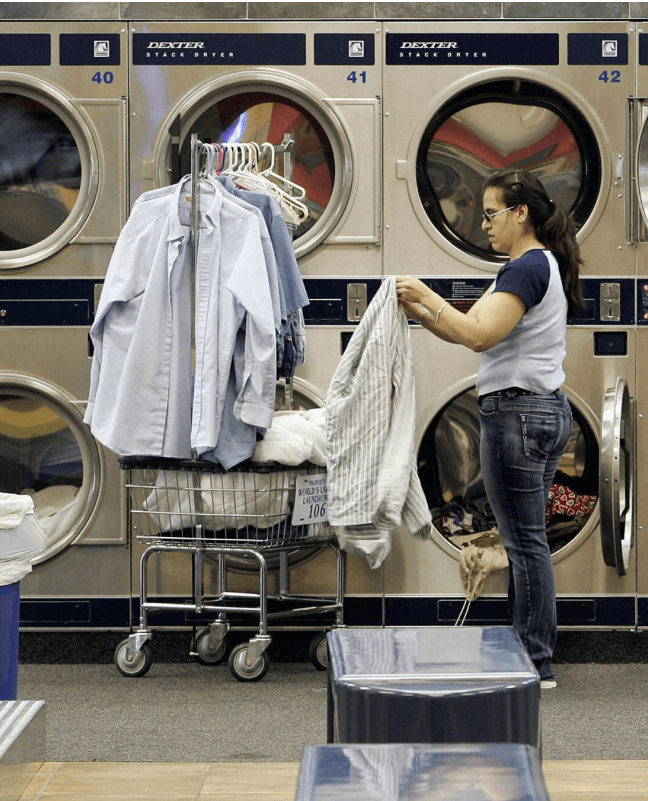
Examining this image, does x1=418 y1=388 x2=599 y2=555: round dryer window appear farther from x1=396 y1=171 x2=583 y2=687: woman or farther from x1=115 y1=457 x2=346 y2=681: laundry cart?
x1=396 y1=171 x2=583 y2=687: woman

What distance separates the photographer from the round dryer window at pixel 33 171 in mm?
3969

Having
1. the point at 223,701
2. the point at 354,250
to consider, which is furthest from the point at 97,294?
the point at 223,701

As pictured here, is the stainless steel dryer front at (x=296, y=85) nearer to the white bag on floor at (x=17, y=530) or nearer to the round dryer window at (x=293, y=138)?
the round dryer window at (x=293, y=138)

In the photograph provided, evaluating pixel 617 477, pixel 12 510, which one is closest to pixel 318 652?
pixel 617 477

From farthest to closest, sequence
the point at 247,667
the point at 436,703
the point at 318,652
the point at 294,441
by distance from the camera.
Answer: the point at 318,652 → the point at 247,667 → the point at 294,441 → the point at 436,703

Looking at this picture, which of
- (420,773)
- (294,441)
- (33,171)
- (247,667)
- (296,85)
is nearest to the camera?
(420,773)

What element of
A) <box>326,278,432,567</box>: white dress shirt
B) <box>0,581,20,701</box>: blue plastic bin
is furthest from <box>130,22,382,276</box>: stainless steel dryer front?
<box>0,581,20,701</box>: blue plastic bin

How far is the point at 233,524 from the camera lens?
11.6 ft

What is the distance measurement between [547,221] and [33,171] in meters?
1.86

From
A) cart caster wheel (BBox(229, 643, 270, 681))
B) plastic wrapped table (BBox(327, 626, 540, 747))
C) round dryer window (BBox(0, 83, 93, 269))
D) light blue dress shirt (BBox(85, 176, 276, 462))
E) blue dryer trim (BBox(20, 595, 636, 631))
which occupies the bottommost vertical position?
cart caster wheel (BBox(229, 643, 270, 681))

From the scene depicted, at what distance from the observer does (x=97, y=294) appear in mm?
3896

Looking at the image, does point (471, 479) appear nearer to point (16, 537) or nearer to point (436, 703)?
point (16, 537)

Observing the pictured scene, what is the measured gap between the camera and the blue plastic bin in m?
2.93

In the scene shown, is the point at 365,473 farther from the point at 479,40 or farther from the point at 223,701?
the point at 479,40
